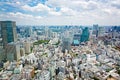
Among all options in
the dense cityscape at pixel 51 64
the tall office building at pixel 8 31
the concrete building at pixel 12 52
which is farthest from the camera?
the tall office building at pixel 8 31

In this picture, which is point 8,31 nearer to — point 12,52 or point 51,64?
point 12,52

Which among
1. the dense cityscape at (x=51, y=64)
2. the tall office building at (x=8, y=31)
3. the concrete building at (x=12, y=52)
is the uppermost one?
the tall office building at (x=8, y=31)

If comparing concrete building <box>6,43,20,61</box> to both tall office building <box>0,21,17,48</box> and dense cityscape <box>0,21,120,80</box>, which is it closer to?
dense cityscape <box>0,21,120,80</box>

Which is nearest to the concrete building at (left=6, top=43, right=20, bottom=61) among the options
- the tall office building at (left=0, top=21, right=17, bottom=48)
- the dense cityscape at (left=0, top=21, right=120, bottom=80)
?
the dense cityscape at (left=0, top=21, right=120, bottom=80)

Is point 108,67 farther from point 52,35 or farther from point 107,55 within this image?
point 52,35

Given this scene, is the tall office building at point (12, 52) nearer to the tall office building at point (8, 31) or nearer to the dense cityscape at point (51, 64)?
the dense cityscape at point (51, 64)

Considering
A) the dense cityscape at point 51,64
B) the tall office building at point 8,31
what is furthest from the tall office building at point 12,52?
the tall office building at point 8,31

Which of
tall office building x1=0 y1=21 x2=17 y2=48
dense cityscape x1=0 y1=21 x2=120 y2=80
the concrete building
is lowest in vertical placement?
dense cityscape x1=0 y1=21 x2=120 y2=80

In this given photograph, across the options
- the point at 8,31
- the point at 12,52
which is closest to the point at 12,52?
the point at 12,52

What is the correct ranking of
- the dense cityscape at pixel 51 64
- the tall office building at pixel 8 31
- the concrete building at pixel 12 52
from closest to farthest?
the dense cityscape at pixel 51 64
the concrete building at pixel 12 52
the tall office building at pixel 8 31

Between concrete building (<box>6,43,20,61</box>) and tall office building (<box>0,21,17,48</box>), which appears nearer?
concrete building (<box>6,43,20,61</box>)

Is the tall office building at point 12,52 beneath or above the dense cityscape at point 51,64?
above
